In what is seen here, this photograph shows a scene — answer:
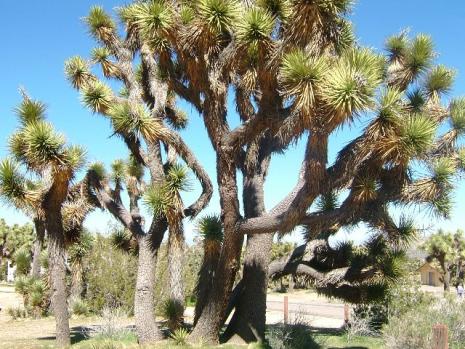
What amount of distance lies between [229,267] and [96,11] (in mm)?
6431

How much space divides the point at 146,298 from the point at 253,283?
90.6 inches

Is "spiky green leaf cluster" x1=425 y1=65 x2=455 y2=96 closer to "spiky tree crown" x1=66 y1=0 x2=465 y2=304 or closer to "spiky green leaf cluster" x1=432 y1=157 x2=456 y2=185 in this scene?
"spiky tree crown" x1=66 y1=0 x2=465 y2=304

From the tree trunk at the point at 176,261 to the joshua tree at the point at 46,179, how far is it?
239 cm

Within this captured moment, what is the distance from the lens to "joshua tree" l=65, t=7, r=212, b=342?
11.7 m

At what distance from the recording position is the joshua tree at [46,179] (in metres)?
11.0

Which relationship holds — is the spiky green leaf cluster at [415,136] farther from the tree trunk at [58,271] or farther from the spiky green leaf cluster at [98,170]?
the tree trunk at [58,271]

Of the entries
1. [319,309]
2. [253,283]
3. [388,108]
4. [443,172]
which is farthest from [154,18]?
[319,309]

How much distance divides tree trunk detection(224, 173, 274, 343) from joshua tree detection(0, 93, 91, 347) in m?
3.67

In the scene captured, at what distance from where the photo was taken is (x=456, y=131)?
1120 centimetres

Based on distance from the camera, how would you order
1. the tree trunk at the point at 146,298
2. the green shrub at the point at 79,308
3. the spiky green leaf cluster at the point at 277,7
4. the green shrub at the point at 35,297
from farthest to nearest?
1. the green shrub at the point at 79,308
2. the green shrub at the point at 35,297
3. the tree trunk at the point at 146,298
4. the spiky green leaf cluster at the point at 277,7

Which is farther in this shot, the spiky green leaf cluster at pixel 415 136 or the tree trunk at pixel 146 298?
the tree trunk at pixel 146 298

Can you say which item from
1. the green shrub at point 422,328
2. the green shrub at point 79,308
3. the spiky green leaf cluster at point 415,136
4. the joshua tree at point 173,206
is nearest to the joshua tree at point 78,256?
the green shrub at point 79,308

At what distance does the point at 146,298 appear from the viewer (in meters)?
12.0

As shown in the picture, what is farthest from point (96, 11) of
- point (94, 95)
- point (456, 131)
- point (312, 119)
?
point (456, 131)
